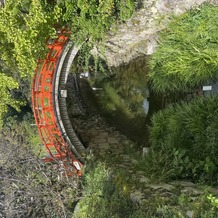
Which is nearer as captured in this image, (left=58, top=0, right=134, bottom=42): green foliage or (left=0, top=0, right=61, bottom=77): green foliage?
(left=0, top=0, right=61, bottom=77): green foliage

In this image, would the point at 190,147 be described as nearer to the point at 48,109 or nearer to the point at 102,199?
the point at 102,199

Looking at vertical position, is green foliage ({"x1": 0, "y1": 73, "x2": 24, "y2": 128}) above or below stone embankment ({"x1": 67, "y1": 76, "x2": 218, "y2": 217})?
above

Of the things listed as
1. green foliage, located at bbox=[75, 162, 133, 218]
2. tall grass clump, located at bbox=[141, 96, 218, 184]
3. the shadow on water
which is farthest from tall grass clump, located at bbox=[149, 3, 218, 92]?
green foliage, located at bbox=[75, 162, 133, 218]

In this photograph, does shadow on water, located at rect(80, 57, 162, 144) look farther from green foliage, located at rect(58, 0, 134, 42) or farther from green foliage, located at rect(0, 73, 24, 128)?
green foliage, located at rect(0, 73, 24, 128)

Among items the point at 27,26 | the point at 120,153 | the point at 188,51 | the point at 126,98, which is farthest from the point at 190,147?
the point at 126,98

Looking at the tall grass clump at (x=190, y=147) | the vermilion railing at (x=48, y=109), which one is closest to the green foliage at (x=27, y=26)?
the vermilion railing at (x=48, y=109)

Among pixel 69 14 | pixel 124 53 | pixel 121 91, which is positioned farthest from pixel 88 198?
pixel 121 91
